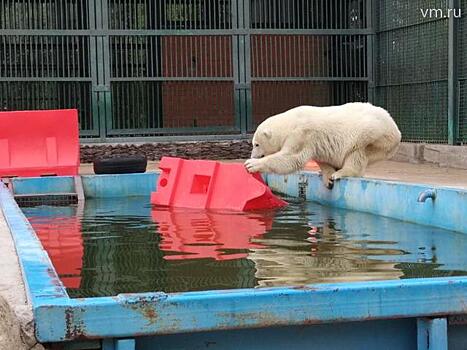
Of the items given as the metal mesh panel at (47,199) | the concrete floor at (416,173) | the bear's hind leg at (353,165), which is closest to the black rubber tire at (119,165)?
the metal mesh panel at (47,199)

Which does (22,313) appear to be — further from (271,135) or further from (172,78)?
(172,78)

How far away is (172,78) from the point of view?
16.1 meters

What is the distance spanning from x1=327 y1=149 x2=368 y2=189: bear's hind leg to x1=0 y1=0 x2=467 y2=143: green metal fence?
728 cm

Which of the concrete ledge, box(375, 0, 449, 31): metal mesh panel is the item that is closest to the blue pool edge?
the concrete ledge

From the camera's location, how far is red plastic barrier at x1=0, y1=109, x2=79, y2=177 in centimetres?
1112

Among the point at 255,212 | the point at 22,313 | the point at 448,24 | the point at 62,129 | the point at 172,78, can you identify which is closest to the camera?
the point at 22,313

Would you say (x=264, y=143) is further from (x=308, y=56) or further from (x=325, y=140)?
(x=308, y=56)

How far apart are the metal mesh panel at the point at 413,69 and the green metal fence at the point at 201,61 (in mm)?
38

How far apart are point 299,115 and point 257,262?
135 inches

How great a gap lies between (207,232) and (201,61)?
10.8 metres

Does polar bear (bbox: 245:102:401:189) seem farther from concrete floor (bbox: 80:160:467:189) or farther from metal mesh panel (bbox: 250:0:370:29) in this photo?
metal mesh panel (bbox: 250:0:370:29)

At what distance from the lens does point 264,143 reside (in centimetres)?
770

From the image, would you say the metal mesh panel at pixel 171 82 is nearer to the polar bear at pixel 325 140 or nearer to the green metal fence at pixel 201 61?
the green metal fence at pixel 201 61

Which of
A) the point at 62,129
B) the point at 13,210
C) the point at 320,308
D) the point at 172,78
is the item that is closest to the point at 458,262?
the point at 320,308
